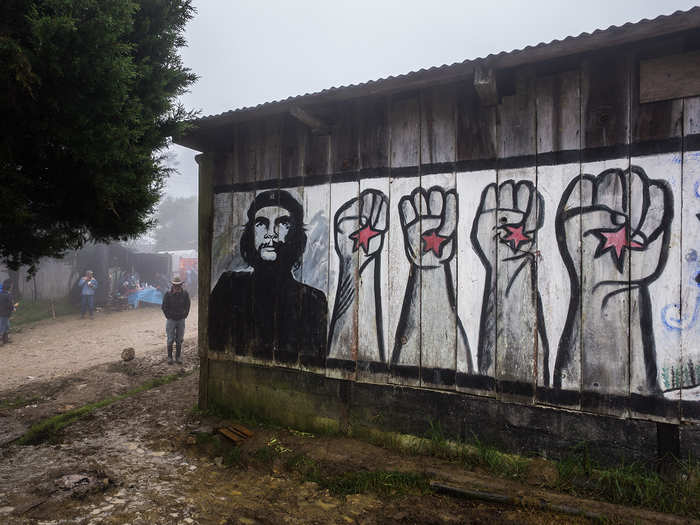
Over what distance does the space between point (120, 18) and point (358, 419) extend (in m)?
4.08

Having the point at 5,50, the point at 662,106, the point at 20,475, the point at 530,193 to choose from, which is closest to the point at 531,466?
the point at 530,193

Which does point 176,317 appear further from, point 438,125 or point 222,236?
point 438,125

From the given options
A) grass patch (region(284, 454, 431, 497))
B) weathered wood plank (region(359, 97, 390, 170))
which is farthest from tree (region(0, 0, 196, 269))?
grass patch (region(284, 454, 431, 497))

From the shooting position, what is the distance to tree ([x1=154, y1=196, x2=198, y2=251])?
46.0 m

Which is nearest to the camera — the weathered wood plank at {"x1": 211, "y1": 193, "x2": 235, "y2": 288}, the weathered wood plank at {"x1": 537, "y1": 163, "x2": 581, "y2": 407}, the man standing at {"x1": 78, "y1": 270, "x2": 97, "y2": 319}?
the weathered wood plank at {"x1": 537, "y1": 163, "x2": 581, "y2": 407}

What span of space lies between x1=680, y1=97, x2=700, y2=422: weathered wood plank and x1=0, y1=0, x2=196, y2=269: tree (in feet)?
13.6

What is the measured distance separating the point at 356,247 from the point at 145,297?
16.5 m

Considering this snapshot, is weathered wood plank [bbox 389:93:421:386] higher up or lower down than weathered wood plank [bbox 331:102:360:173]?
lower down

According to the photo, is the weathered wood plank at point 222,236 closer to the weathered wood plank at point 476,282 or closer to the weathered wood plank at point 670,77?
the weathered wood plank at point 476,282

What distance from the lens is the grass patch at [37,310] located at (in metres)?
14.7

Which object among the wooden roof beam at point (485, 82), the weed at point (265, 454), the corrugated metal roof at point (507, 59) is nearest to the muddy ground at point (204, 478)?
the weed at point (265, 454)

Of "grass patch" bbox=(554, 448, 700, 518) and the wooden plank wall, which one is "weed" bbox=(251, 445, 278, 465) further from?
"grass patch" bbox=(554, 448, 700, 518)

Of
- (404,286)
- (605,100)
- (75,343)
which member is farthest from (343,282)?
(75,343)

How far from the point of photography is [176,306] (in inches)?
354
